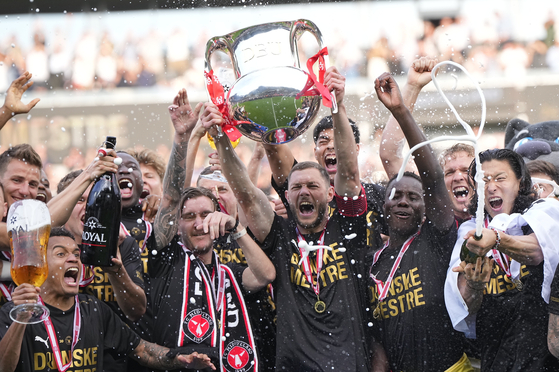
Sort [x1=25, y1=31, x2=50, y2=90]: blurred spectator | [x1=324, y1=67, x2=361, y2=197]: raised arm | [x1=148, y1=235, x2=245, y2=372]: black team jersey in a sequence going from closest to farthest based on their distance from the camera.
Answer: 1. [x1=324, y1=67, x2=361, y2=197]: raised arm
2. [x1=148, y1=235, x2=245, y2=372]: black team jersey
3. [x1=25, y1=31, x2=50, y2=90]: blurred spectator

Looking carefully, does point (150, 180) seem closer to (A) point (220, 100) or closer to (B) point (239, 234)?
(B) point (239, 234)

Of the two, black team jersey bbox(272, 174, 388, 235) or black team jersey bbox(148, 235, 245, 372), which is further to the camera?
black team jersey bbox(272, 174, 388, 235)

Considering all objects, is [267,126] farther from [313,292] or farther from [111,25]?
[111,25]

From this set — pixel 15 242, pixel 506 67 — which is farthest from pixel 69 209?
pixel 506 67

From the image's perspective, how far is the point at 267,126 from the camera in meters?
3.15

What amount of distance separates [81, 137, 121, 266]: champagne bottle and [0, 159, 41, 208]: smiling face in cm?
39

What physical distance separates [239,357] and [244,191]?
35.8 inches

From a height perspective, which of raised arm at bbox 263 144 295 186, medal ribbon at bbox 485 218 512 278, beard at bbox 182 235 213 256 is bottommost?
medal ribbon at bbox 485 218 512 278

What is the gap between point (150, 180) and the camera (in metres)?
5.06

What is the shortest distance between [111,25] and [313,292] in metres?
11.9

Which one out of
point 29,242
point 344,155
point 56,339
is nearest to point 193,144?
point 344,155

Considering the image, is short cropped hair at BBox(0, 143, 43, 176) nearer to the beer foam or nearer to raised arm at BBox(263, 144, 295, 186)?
the beer foam

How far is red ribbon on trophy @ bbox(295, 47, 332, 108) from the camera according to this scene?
315cm

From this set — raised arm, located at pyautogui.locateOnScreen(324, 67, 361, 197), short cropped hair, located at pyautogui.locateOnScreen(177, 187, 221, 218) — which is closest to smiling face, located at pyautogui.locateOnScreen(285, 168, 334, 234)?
raised arm, located at pyautogui.locateOnScreen(324, 67, 361, 197)
